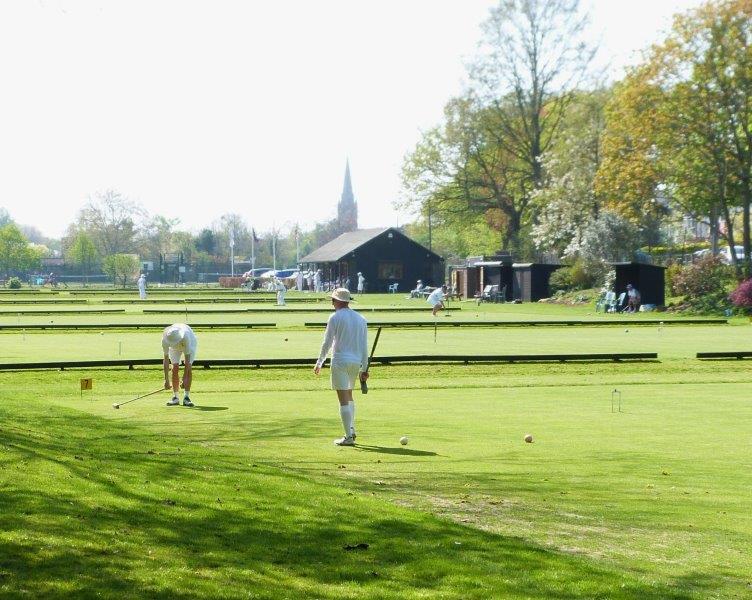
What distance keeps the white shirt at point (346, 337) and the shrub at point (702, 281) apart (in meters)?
47.3

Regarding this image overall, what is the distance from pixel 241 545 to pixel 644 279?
5525cm

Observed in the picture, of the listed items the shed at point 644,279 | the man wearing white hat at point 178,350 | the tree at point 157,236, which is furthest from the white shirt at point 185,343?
the tree at point 157,236

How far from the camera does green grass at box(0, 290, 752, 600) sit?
275 inches

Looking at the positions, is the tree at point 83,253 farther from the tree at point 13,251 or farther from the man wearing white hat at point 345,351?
the man wearing white hat at point 345,351

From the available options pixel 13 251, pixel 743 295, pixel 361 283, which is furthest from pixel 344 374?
pixel 13 251

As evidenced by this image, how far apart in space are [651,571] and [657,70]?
54.2 meters

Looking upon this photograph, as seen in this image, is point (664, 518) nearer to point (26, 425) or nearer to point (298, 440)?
point (298, 440)

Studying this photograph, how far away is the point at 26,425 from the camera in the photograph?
14.2m

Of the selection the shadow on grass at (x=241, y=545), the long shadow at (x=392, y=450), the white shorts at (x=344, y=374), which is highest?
the white shorts at (x=344, y=374)

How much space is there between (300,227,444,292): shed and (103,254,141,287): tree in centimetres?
2939

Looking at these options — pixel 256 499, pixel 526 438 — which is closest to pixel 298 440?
pixel 526 438

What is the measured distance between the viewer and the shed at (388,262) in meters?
110

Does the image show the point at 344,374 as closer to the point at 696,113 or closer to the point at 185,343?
the point at 185,343

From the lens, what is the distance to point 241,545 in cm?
777
